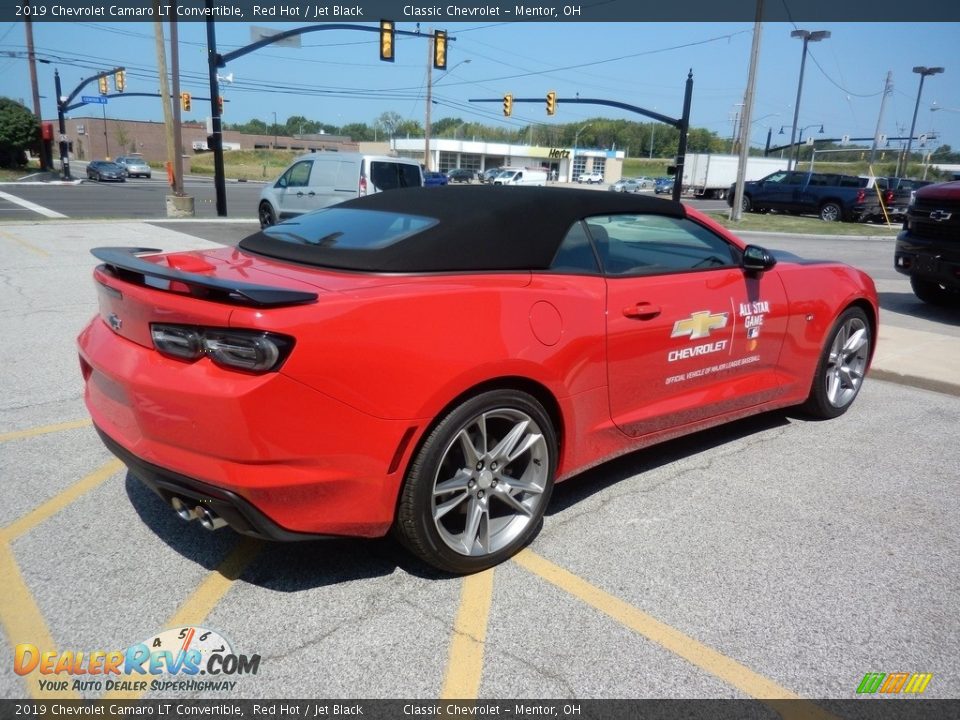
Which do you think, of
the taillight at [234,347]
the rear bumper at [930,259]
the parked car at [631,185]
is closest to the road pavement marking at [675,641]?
the taillight at [234,347]

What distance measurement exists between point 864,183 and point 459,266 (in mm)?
→ 28642

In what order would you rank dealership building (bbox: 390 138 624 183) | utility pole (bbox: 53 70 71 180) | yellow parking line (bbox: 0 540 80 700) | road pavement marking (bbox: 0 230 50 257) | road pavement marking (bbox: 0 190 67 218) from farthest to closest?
dealership building (bbox: 390 138 624 183) → utility pole (bbox: 53 70 71 180) → road pavement marking (bbox: 0 190 67 218) → road pavement marking (bbox: 0 230 50 257) → yellow parking line (bbox: 0 540 80 700)

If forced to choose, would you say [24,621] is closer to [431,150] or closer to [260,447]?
[260,447]

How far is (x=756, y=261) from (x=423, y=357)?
2262mm

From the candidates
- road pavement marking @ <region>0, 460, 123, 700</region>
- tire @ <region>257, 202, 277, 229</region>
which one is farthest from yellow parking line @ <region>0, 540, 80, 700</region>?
tire @ <region>257, 202, 277, 229</region>

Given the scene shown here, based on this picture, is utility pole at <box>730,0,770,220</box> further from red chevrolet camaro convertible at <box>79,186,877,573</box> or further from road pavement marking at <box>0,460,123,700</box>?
road pavement marking at <box>0,460,123,700</box>

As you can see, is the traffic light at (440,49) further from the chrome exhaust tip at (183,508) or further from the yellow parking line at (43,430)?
the chrome exhaust tip at (183,508)

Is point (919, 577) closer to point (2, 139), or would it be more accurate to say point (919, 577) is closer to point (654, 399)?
point (654, 399)

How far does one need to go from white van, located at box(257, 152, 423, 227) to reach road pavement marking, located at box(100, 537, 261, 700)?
12540mm

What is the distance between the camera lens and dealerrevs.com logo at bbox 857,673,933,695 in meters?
2.36

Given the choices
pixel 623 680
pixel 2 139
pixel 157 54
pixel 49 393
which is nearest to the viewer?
pixel 623 680

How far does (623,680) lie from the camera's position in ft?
7.70

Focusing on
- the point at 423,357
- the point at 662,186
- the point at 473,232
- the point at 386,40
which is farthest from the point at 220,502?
the point at 662,186

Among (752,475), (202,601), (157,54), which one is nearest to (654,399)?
(752,475)
